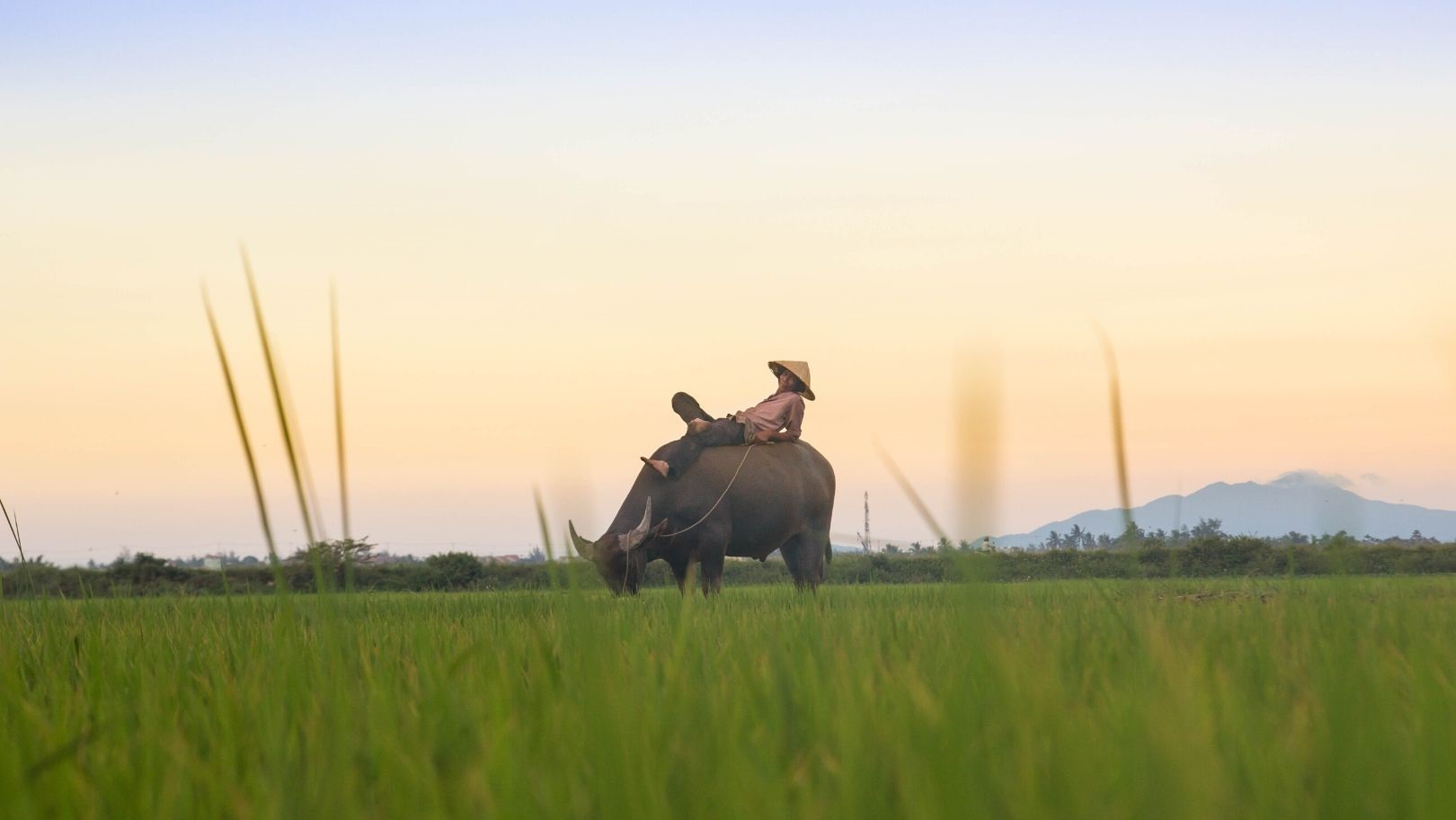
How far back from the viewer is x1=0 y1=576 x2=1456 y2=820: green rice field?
1.35 m

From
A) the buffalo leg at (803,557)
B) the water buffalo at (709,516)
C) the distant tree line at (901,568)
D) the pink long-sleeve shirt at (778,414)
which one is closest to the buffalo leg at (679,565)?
the water buffalo at (709,516)

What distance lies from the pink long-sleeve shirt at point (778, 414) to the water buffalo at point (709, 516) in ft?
0.67

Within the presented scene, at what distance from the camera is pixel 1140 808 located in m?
1.30

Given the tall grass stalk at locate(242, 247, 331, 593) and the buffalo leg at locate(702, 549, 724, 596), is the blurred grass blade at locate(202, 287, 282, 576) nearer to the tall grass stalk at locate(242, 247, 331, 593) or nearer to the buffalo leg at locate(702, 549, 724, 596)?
the tall grass stalk at locate(242, 247, 331, 593)

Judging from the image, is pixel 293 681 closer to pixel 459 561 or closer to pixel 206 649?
pixel 206 649

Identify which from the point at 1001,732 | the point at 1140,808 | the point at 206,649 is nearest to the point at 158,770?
the point at 1001,732

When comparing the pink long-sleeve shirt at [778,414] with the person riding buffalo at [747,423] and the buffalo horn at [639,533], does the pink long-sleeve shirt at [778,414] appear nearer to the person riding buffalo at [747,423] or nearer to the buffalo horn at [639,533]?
the person riding buffalo at [747,423]

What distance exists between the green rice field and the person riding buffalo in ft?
22.1

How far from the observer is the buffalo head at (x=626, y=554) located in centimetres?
942

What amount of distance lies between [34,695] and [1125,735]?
8.42ft

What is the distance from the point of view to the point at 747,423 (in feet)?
33.4

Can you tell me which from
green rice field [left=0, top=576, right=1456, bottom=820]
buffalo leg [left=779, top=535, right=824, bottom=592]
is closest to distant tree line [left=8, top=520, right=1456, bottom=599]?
buffalo leg [left=779, top=535, right=824, bottom=592]

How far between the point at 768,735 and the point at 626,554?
25.0 ft

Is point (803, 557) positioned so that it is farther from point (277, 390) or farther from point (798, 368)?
point (277, 390)
